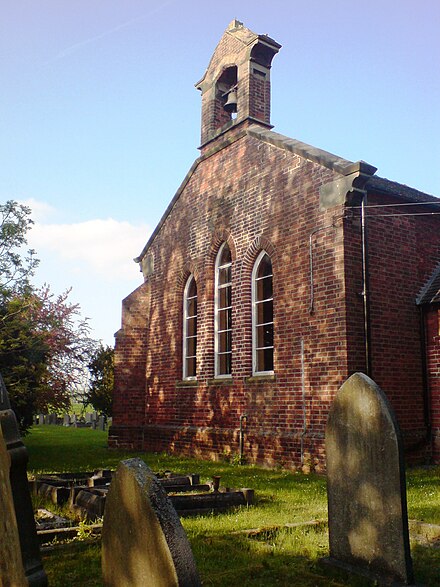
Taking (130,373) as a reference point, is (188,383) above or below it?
below

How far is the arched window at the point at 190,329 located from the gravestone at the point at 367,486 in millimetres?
10666

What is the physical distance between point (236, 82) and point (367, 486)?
45.1 feet

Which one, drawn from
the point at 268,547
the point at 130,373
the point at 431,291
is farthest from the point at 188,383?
the point at 268,547

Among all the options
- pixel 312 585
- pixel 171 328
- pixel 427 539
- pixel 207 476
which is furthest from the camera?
pixel 171 328

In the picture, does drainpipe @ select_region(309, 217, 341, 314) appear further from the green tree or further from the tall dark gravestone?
the green tree

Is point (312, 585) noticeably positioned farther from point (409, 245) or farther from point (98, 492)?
point (409, 245)

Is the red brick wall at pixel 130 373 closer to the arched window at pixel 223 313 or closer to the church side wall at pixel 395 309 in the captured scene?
the arched window at pixel 223 313

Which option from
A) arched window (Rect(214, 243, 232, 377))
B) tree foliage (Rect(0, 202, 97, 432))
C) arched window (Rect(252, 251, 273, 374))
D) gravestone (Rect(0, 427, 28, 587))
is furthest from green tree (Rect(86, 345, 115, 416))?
gravestone (Rect(0, 427, 28, 587))

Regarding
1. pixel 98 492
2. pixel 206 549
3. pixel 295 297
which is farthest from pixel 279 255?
pixel 206 549

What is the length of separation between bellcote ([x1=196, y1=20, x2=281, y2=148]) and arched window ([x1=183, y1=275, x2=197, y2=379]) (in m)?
4.02

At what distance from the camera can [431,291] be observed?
1200cm

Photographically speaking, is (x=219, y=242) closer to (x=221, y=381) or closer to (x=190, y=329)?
(x=190, y=329)

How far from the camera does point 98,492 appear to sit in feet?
23.1

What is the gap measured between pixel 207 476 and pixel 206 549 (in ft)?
17.3
